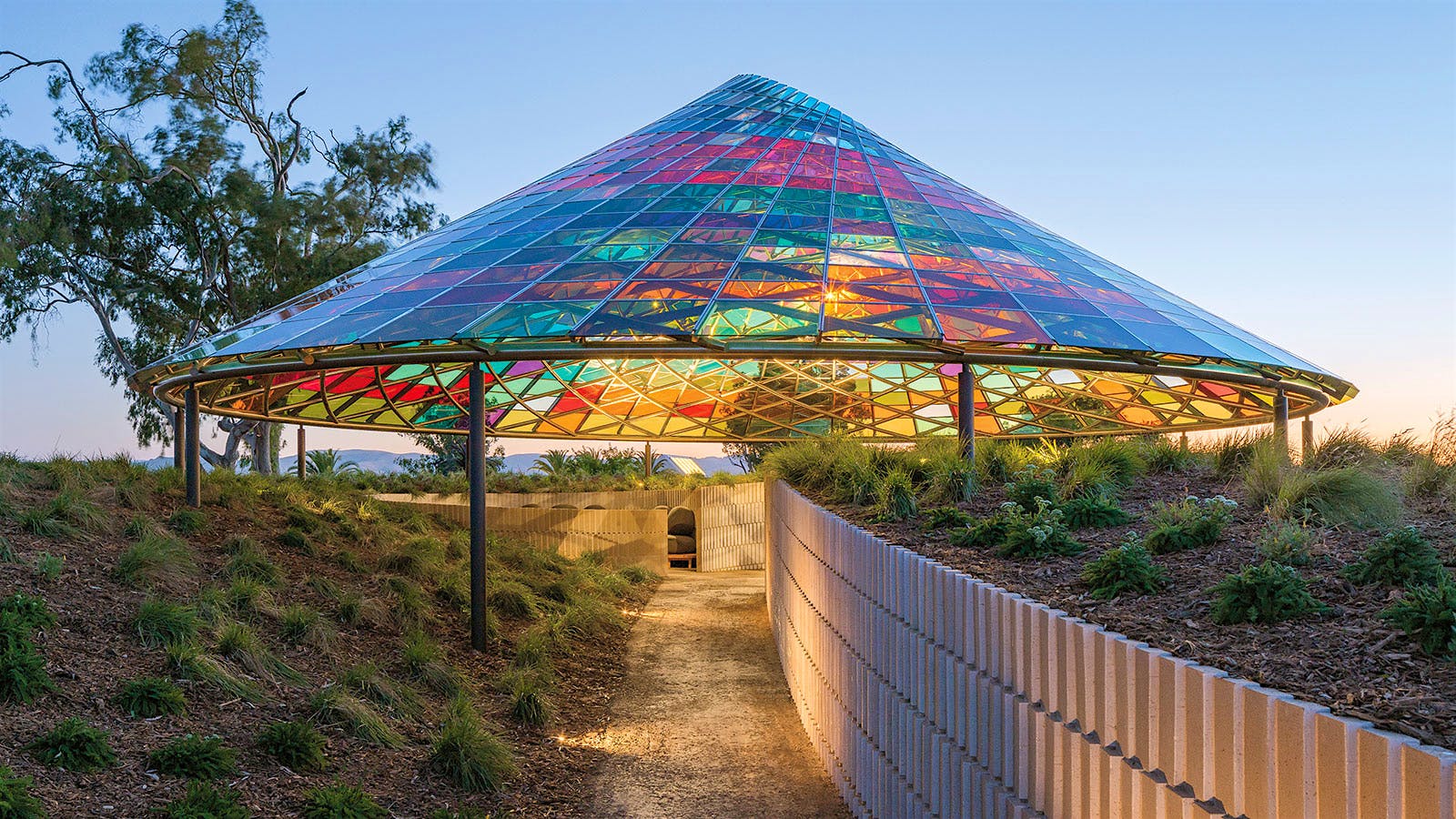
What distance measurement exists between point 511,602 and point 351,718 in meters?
7.15

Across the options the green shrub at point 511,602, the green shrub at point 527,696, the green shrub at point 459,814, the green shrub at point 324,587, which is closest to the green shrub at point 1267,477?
the green shrub at point 459,814

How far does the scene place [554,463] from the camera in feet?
142

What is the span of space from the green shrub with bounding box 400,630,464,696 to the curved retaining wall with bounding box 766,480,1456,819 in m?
4.68

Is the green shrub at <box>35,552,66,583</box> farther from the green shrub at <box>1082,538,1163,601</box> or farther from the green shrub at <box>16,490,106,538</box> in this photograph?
the green shrub at <box>1082,538,1163,601</box>

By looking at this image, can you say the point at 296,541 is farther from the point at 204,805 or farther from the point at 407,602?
the point at 204,805

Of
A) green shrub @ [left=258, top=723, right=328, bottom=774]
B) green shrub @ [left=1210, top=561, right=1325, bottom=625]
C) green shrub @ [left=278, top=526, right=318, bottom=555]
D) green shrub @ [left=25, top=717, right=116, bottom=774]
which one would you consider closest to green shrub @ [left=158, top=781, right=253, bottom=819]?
green shrub @ [left=25, top=717, right=116, bottom=774]

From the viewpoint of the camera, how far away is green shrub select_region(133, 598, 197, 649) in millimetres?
10719

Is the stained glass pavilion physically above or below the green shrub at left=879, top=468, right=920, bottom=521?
above

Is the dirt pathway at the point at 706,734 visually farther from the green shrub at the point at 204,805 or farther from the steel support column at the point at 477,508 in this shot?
the green shrub at the point at 204,805

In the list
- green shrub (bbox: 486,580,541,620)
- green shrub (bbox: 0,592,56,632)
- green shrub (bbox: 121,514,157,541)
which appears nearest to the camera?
green shrub (bbox: 0,592,56,632)

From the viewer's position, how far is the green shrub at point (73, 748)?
7988 millimetres

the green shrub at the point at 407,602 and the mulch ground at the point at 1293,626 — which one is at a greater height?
the mulch ground at the point at 1293,626

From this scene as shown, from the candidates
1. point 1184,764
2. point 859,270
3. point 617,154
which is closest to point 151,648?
point 1184,764

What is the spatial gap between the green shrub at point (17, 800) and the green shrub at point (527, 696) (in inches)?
239
